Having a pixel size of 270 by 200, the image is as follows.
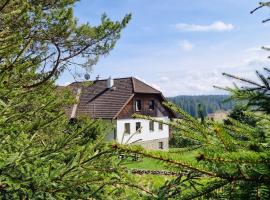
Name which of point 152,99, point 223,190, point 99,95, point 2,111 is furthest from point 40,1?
point 152,99

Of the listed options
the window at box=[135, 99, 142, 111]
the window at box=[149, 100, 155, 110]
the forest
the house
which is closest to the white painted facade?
the house

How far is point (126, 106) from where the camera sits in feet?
136

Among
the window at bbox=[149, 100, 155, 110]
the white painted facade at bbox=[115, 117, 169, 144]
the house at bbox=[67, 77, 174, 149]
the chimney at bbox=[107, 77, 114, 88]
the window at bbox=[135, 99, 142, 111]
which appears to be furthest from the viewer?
the window at bbox=[149, 100, 155, 110]

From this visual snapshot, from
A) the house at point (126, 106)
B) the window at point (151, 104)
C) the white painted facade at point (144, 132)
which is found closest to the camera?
the house at point (126, 106)

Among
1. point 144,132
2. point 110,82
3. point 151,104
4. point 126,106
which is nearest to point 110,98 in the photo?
point 126,106

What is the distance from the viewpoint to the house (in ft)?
133

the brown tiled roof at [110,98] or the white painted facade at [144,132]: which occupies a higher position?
the brown tiled roof at [110,98]

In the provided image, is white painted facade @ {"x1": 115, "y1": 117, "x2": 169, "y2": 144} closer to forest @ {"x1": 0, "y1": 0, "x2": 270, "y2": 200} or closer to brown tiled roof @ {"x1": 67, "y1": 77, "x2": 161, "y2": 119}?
brown tiled roof @ {"x1": 67, "y1": 77, "x2": 161, "y2": 119}

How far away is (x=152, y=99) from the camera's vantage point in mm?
46344

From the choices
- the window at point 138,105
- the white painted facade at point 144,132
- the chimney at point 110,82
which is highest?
the chimney at point 110,82

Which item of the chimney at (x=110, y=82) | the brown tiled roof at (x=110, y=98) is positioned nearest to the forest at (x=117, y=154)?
the brown tiled roof at (x=110, y=98)

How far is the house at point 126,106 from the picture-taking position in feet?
133

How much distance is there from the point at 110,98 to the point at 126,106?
221 cm

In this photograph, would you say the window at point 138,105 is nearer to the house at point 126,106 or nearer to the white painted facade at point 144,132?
the house at point 126,106
